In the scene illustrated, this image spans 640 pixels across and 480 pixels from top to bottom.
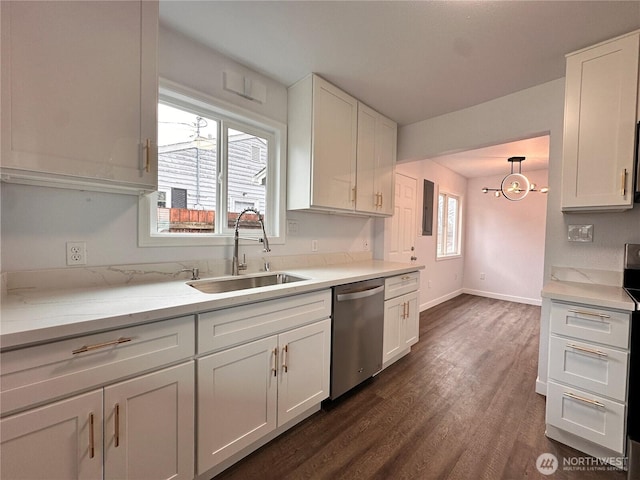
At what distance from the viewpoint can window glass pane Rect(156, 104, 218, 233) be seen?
175 centimetres

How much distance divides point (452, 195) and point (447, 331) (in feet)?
9.40

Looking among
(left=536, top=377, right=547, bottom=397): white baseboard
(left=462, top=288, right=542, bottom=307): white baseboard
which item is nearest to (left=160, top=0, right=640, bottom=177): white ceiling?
(left=536, top=377, right=547, bottom=397): white baseboard

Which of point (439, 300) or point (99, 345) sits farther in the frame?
point (439, 300)

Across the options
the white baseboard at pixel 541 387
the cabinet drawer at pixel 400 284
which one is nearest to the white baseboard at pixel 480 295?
the cabinet drawer at pixel 400 284

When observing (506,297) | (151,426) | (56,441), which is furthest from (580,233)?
(506,297)

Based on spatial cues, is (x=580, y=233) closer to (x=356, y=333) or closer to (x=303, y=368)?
(x=356, y=333)

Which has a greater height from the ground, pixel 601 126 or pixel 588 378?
pixel 601 126

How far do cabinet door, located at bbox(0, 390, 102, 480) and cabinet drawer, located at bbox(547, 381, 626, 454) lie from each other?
2320mm

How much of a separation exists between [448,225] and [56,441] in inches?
221

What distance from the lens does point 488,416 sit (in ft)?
6.01

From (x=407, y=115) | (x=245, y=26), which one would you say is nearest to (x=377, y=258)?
(x=407, y=115)

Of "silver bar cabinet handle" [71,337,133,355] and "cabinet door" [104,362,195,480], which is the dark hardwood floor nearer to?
"cabinet door" [104,362,195,480]

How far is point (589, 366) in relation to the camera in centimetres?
149

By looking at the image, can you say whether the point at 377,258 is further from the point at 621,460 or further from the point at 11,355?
the point at 11,355
